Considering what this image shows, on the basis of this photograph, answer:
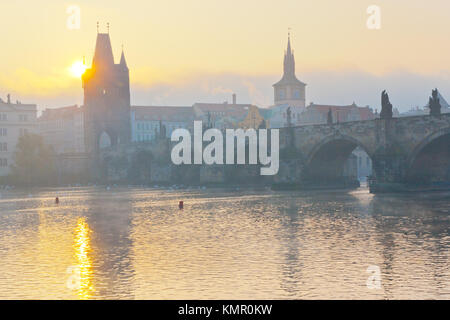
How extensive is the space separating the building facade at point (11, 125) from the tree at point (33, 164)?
1492 centimetres

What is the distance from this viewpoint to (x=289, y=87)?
191125 millimetres

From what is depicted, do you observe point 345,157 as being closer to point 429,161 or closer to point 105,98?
point 429,161

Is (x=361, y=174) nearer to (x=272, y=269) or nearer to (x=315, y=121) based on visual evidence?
(x=315, y=121)

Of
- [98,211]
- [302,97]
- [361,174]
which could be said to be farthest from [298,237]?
[302,97]

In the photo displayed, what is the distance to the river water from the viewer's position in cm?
1631

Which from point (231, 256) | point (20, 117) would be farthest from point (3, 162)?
point (231, 256)

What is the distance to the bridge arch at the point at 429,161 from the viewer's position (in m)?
57.2

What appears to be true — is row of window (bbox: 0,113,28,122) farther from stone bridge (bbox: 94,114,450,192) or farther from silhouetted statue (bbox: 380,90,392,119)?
silhouetted statue (bbox: 380,90,392,119)

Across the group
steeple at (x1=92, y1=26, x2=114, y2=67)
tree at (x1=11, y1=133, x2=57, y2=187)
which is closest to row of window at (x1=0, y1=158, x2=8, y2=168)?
tree at (x1=11, y1=133, x2=57, y2=187)

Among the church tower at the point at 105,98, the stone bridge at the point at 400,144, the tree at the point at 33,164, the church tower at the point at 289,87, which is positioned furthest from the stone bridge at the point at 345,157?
the church tower at the point at 289,87

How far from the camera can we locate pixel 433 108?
186 feet

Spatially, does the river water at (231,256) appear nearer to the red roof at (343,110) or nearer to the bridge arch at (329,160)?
the bridge arch at (329,160)
